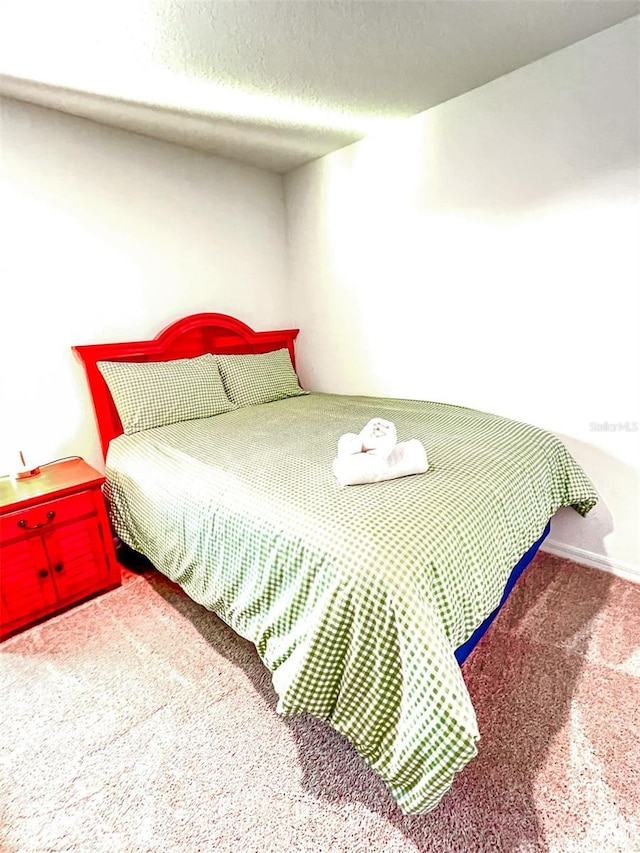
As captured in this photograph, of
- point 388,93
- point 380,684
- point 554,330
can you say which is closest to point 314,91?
point 388,93

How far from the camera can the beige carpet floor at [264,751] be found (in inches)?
43.2

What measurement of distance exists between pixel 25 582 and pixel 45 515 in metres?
0.30

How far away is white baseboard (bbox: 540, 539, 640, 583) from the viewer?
2.02 metres

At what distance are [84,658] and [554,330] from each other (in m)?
2.55

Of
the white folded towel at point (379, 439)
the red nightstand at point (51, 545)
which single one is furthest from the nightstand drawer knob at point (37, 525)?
the white folded towel at point (379, 439)

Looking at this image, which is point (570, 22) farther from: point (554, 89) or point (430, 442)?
point (430, 442)

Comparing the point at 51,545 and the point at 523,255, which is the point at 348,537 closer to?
the point at 51,545

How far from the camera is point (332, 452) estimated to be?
5.87ft

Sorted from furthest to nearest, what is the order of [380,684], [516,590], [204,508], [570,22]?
[516,590] < [570,22] < [204,508] < [380,684]

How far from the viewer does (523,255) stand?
208 centimetres

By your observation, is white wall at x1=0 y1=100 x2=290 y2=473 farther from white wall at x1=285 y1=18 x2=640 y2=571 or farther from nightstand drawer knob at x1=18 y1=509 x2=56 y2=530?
white wall at x1=285 y1=18 x2=640 y2=571

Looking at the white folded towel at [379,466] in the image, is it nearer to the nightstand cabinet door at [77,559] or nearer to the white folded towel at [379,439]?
the white folded towel at [379,439]

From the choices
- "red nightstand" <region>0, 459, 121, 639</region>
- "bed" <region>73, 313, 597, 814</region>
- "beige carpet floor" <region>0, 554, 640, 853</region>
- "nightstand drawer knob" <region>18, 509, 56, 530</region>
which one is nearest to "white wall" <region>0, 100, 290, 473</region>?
"bed" <region>73, 313, 597, 814</region>

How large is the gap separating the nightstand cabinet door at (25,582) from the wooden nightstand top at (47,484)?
0.17m
